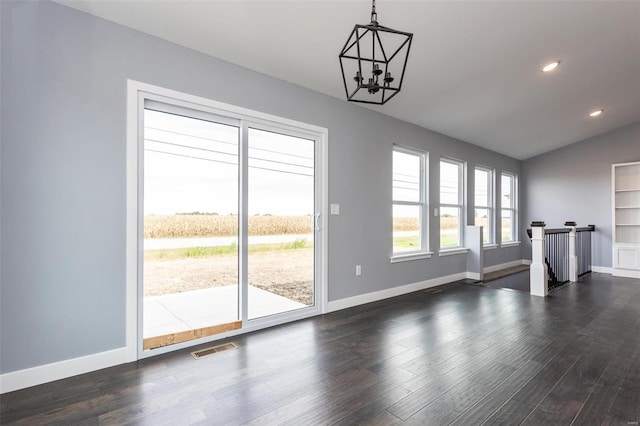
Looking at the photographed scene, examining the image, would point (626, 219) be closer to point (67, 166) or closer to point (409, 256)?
point (409, 256)

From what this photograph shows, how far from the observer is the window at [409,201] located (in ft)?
15.4

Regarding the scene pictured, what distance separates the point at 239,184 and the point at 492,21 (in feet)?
9.26

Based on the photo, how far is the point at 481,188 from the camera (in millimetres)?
6605

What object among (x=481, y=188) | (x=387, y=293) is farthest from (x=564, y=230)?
(x=387, y=293)

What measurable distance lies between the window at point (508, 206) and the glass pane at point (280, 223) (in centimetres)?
→ 560

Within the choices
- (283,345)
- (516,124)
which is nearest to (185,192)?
(283,345)

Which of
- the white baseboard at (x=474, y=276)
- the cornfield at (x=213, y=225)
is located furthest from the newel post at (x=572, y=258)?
the cornfield at (x=213, y=225)

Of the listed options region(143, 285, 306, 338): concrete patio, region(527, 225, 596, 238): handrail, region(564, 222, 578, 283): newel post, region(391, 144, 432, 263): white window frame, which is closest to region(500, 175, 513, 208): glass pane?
region(527, 225, 596, 238): handrail

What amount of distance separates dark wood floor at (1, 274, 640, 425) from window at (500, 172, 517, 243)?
13.6 ft

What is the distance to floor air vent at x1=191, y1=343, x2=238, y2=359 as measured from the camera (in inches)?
101

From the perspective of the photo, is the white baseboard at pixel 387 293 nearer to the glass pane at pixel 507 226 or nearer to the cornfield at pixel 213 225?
the cornfield at pixel 213 225

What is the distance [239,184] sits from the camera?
3.10 metres

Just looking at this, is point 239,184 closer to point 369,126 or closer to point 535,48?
point 369,126

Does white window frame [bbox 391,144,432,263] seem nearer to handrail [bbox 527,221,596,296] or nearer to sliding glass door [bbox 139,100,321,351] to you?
handrail [bbox 527,221,596,296]
